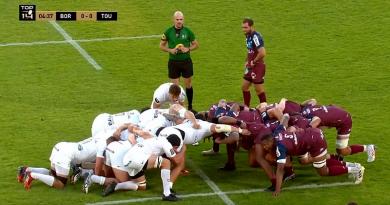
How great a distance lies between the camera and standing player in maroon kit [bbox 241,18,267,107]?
787 inches

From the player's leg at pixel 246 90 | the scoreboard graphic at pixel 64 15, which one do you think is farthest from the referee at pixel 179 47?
the scoreboard graphic at pixel 64 15

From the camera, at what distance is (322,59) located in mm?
24547

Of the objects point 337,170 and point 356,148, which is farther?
point 356,148

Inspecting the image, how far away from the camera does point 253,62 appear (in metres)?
20.2

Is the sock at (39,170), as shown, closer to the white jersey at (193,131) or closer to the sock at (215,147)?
the white jersey at (193,131)

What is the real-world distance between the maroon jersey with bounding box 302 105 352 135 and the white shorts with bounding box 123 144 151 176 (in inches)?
128

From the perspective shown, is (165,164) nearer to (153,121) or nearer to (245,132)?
(153,121)

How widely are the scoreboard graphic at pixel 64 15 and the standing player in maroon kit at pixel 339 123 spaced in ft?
37.1

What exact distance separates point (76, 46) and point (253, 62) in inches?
274

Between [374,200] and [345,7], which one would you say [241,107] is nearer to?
[374,200]

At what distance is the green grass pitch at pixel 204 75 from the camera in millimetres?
17016

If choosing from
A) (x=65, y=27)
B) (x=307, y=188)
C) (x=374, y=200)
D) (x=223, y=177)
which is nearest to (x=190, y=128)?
(x=223, y=177)

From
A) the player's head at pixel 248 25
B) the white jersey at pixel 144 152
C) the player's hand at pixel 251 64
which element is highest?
the player's head at pixel 248 25

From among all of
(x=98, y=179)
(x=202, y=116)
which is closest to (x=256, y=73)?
(x=202, y=116)
